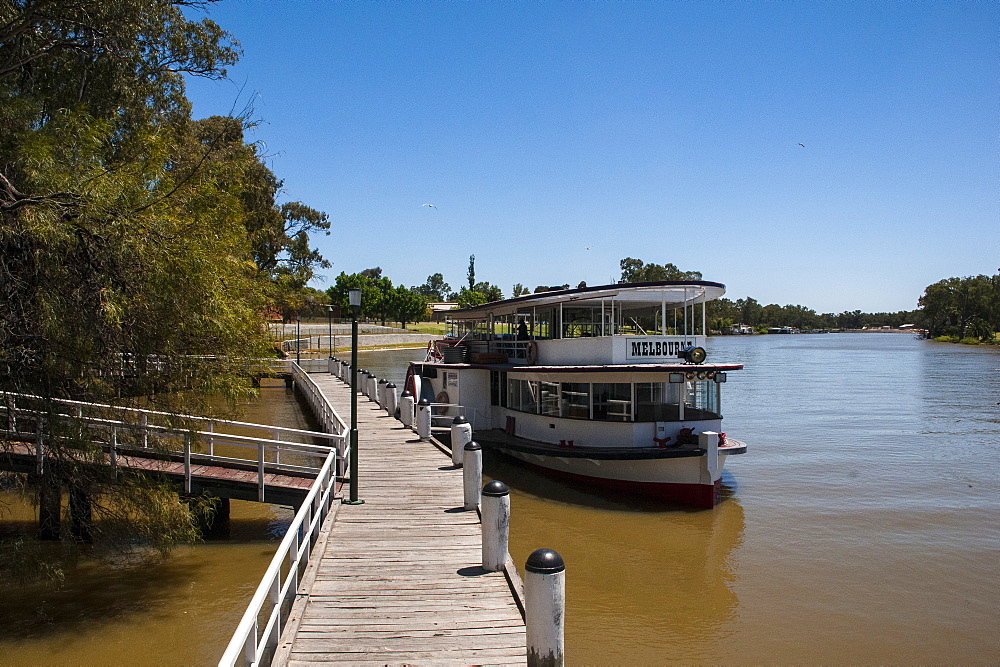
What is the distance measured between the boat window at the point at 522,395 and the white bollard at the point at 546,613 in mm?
13760

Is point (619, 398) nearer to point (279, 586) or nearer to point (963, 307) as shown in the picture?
point (279, 586)

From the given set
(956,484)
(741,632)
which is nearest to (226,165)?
(741,632)

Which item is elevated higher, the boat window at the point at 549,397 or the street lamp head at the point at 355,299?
the street lamp head at the point at 355,299

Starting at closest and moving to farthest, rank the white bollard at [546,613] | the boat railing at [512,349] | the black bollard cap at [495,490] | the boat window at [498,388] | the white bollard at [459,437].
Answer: the white bollard at [546,613]
the black bollard cap at [495,490]
the white bollard at [459,437]
the boat railing at [512,349]
the boat window at [498,388]

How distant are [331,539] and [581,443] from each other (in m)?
9.41

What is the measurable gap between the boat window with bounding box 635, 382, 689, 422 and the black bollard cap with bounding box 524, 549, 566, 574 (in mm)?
11630

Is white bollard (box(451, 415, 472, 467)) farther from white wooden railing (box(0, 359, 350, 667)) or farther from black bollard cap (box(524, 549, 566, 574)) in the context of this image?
black bollard cap (box(524, 549, 566, 574))

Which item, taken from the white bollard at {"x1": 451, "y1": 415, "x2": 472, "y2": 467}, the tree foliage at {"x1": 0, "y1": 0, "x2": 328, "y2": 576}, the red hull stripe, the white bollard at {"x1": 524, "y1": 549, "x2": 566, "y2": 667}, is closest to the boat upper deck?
the red hull stripe

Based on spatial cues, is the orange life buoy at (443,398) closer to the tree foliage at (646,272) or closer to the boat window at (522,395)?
the boat window at (522,395)

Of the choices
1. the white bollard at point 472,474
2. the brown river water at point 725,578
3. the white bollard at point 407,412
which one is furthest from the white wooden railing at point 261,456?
the white bollard at point 407,412

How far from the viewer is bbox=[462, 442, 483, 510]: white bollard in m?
10.7

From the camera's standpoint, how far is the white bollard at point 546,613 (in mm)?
5527

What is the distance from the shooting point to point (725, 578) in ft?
42.9

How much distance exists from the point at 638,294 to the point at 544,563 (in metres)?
12.7
